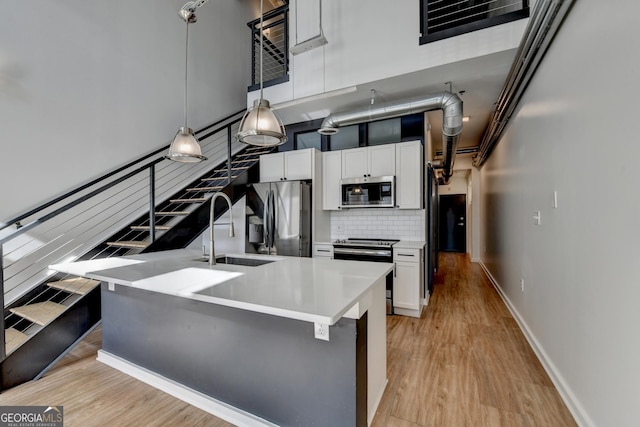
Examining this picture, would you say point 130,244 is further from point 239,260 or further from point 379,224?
point 379,224

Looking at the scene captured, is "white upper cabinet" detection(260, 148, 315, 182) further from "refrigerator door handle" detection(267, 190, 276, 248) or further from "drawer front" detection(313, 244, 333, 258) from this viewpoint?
"drawer front" detection(313, 244, 333, 258)

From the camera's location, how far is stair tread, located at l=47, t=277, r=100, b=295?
2.54 meters

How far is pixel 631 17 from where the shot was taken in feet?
3.99

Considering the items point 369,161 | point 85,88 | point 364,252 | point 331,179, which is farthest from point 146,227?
point 369,161

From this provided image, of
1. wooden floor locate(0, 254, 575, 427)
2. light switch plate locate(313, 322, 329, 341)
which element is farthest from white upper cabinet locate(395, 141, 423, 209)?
light switch plate locate(313, 322, 329, 341)

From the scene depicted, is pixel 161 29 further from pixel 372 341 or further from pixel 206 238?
pixel 372 341

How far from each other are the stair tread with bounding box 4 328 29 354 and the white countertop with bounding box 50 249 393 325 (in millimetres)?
712

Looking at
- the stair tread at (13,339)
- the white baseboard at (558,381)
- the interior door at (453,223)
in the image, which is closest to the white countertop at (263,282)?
the stair tread at (13,339)

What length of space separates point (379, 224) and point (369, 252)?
0.83 meters

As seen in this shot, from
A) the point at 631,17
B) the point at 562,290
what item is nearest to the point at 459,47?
the point at 631,17

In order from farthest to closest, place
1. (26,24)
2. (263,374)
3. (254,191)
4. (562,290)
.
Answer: (254,191) → (26,24) → (562,290) → (263,374)

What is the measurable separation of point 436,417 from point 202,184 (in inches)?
177

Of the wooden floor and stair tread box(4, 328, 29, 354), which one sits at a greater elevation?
stair tread box(4, 328, 29, 354)

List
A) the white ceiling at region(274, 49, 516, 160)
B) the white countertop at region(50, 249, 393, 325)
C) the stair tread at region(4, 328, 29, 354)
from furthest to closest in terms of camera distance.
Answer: the white ceiling at region(274, 49, 516, 160) → the stair tread at region(4, 328, 29, 354) → the white countertop at region(50, 249, 393, 325)
